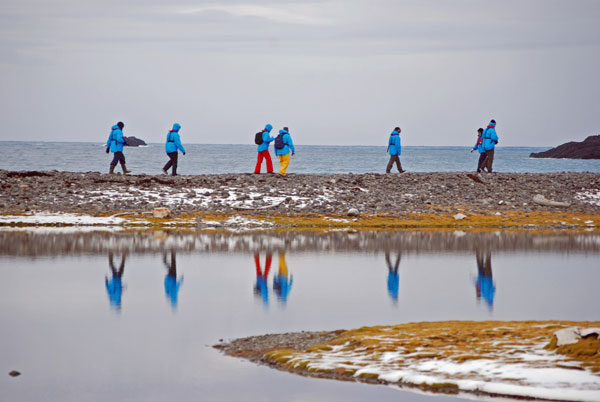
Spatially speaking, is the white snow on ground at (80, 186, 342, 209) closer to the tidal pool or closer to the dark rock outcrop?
the tidal pool

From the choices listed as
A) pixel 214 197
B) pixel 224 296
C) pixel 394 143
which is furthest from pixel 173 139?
pixel 224 296

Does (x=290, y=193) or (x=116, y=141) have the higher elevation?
(x=116, y=141)

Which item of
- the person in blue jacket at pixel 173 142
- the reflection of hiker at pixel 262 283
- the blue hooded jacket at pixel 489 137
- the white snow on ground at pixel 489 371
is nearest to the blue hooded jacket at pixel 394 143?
the blue hooded jacket at pixel 489 137

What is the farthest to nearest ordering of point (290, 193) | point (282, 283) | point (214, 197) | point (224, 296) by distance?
point (290, 193) → point (214, 197) → point (282, 283) → point (224, 296)

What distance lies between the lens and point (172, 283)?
19.2 m

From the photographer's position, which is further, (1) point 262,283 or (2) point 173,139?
(2) point 173,139

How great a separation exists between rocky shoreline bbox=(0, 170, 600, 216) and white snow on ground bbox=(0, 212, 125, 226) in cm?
60

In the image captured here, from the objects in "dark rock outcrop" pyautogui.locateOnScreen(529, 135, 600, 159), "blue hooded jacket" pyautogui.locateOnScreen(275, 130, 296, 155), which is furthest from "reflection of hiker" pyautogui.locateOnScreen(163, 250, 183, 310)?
"dark rock outcrop" pyautogui.locateOnScreen(529, 135, 600, 159)

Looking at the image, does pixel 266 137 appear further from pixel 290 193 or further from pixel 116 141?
pixel 116 141

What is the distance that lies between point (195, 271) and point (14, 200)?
16.4 meters

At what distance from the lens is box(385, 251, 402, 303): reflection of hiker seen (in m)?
18.1

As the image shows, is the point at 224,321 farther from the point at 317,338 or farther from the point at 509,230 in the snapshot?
the point at 509,230

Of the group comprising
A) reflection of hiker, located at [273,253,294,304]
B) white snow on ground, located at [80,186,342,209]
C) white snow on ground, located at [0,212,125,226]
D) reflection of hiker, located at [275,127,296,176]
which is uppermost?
reflection of hiker, located at [275,127,296,176]

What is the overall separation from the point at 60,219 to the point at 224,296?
1703 cm
